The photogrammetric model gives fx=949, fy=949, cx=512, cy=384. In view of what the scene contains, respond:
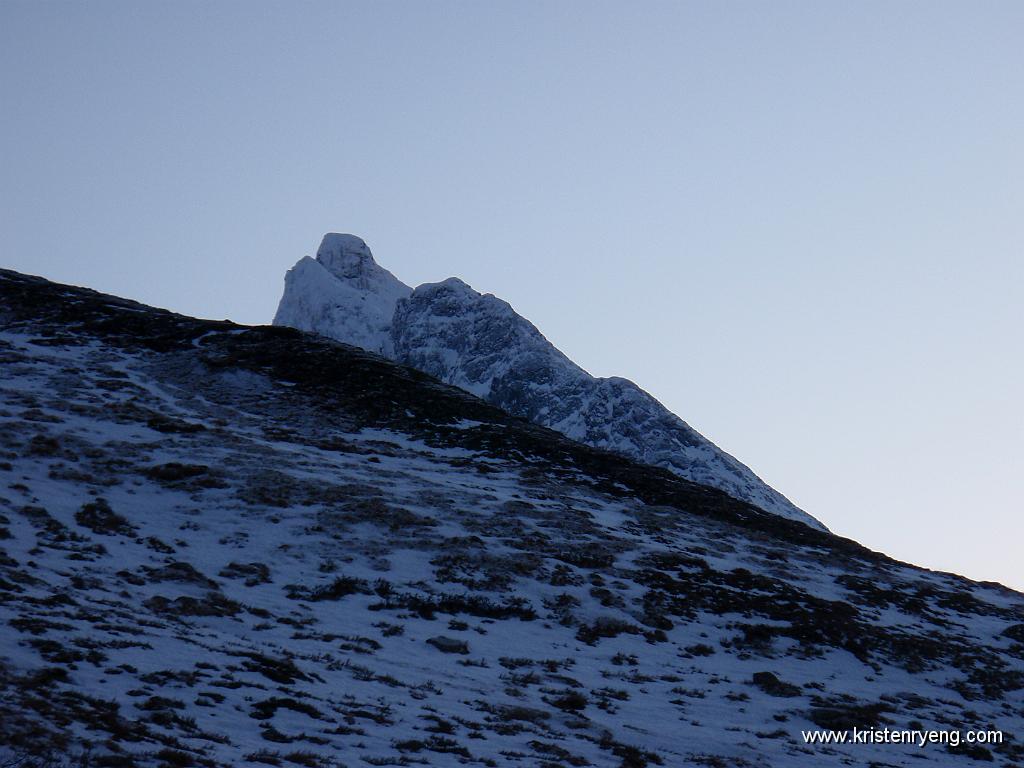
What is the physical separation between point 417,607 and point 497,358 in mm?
98003

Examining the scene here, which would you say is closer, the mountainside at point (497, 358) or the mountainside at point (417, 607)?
the mountainside at point (417, 607)

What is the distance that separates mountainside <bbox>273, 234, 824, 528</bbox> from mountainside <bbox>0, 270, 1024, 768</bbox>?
124 ft

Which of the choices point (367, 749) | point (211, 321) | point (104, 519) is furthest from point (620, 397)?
point (367, 749)

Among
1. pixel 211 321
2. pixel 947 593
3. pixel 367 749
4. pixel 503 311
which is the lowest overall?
pixel 367 749

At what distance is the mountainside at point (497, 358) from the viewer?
94750mm

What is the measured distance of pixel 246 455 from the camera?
35.0 m

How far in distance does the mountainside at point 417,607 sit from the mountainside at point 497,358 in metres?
37.7

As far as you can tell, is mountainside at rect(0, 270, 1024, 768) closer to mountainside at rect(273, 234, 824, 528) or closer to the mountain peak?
mountainside at rect(273, 234, 824, 528)

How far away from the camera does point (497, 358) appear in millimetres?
121000

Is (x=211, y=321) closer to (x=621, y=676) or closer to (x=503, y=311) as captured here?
(x=621, y=676)

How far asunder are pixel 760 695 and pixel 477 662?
21.2 feet

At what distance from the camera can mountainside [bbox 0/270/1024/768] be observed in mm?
14344

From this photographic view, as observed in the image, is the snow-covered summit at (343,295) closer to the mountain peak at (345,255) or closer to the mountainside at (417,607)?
the mountain peak at (345,255)

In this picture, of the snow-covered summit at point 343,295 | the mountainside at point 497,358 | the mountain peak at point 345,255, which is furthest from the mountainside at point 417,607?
the mountain peak at point 345,255
